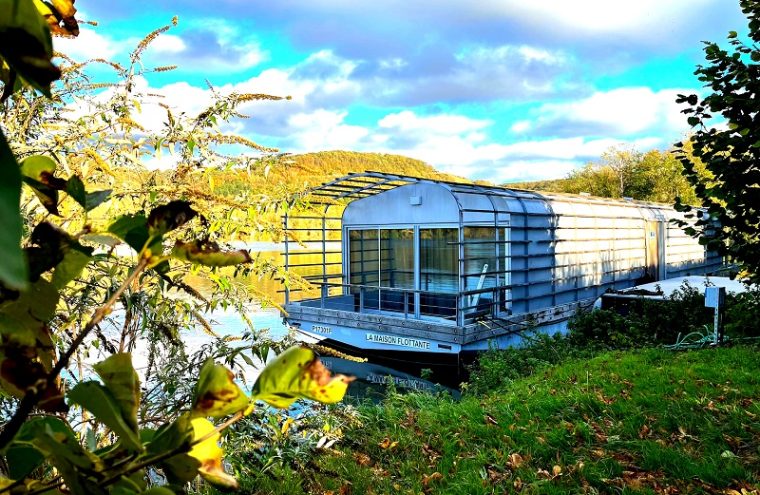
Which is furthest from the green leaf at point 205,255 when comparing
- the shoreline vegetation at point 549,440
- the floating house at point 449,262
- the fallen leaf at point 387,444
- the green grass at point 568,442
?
the floating house at point 449,262

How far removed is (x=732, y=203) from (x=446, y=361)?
6.81 meters

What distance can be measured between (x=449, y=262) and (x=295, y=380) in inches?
457

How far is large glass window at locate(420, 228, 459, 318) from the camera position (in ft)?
39.0

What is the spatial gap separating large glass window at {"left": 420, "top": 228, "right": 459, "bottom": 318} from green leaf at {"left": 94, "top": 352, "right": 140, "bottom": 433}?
37.0 ft

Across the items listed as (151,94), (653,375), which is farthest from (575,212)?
(151,94)

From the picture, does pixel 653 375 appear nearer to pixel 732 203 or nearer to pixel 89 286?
pixel 732 203

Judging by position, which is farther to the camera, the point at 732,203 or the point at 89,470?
the point at 732,203

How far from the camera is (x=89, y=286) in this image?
232cm

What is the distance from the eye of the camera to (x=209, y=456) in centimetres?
56

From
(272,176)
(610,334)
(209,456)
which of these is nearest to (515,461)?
(272,176)

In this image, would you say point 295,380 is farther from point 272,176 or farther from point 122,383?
point 272,176

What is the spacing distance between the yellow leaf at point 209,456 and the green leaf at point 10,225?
0.97ft

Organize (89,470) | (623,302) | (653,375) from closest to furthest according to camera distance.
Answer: (89,470) < (653,375) < (623,302)

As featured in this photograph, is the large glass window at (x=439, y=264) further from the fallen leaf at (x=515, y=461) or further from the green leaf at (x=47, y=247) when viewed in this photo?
the green leaf at (x=47, y=247)
